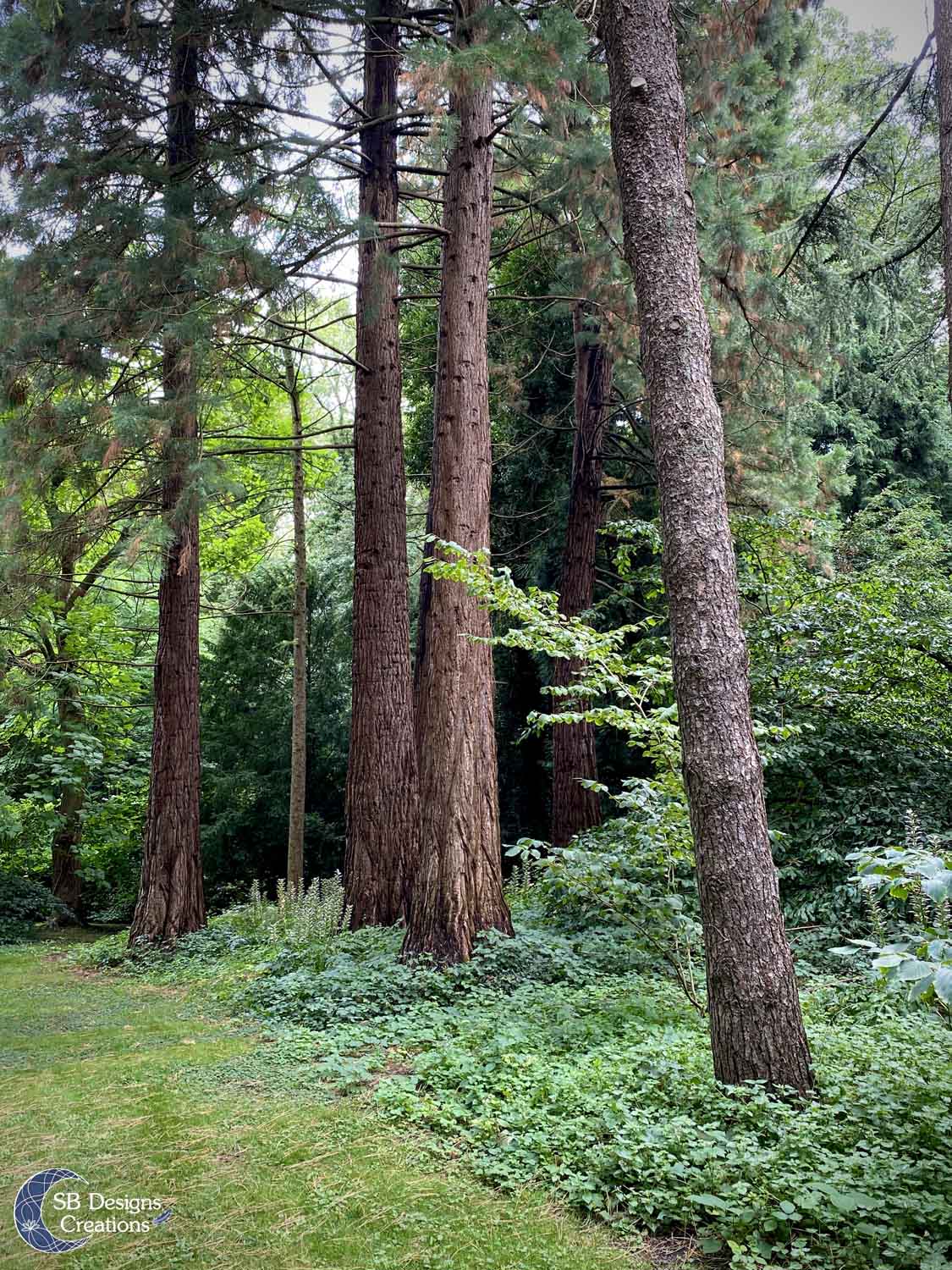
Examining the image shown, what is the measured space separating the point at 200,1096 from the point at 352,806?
3.63 metres

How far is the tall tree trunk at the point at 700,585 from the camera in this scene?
3404 mm

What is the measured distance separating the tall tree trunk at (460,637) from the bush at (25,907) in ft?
29.8

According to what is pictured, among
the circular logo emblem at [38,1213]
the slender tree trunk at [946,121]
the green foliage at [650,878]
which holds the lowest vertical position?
the circular logo emblem at [38,1213]

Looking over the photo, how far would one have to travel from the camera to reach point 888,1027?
4133mm

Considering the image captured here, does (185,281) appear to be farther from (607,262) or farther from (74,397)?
(607,262)

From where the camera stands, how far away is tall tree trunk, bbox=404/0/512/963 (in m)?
5.76

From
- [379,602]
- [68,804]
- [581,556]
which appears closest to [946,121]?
[379,602]

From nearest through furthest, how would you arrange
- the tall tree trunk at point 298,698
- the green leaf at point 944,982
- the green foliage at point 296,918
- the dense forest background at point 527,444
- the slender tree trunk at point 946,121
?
the green leaf at point 944,982, the slender tree trunk at point 946,121, the dense forest background at point 527,444, the green foliage at point 296,918, the tall tree trunk at point 298,698

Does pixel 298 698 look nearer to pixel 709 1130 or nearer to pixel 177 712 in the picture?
pixel 177 712

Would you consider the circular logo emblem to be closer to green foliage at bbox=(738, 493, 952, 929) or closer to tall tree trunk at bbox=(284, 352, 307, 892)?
green foliage at bbox=(738, 493, 952, 929)

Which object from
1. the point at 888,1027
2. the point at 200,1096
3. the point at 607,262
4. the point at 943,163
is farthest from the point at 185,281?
the point at 888,1027

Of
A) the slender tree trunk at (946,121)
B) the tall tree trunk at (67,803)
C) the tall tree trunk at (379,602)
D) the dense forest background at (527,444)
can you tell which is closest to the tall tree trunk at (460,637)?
the dense forest background at (527,444)

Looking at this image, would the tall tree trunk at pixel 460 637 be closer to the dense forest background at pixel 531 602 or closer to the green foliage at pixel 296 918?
the dense forest background at pixel 531 602

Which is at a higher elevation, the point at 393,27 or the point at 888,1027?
the point at 393,27
